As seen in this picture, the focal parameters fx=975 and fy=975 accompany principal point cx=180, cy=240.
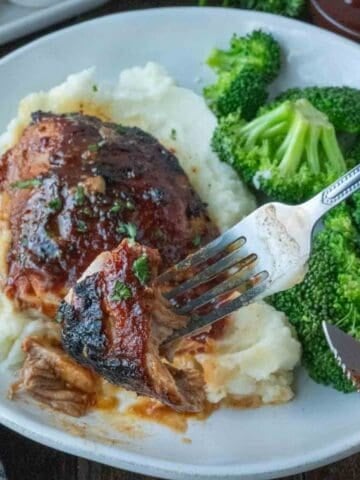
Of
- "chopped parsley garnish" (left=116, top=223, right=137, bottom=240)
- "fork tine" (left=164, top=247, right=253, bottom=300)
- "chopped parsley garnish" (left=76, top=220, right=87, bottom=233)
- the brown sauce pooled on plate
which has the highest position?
"chopped parsley garnish" (left=76, top=220, right=87, bottom=233)

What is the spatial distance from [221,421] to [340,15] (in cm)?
254

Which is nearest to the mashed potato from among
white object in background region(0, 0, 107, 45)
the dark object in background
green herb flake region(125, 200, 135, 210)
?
green herb flake region(125, 200, 135, 210)

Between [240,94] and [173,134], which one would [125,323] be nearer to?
[173,134]

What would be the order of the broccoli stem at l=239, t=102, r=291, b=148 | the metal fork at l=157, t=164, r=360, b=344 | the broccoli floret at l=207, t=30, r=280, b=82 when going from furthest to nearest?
the broccoli floret at l=207, t=30, r=280, b=82
the broccoli stem at l=239, t=102, r=291, b=148
the metal fork at l=157, t=164, r=360, b=344

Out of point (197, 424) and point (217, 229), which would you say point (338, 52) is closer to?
point (217, 229)

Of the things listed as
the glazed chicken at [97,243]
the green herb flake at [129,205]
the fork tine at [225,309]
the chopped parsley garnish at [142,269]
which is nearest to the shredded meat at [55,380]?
the glazed chicken at [97,243]

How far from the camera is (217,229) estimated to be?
448 centimetres

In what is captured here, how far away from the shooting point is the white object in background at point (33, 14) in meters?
5.48

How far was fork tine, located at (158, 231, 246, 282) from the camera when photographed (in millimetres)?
3973

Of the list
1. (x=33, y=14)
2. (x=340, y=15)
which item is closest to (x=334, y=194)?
(x=340, y=15)

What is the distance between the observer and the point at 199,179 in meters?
4.68

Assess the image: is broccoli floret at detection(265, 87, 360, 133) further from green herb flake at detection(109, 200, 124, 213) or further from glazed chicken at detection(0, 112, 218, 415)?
green herb flake at detection(109, 200, 124, 213)

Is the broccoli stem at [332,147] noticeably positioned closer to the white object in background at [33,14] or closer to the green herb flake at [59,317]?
the green herb flake at [59,317]

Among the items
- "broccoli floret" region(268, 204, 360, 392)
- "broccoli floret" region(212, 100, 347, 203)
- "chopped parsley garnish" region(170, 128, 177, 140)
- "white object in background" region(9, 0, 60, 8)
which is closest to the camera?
"broccoli floret" region(268, 204, 360, 392)
